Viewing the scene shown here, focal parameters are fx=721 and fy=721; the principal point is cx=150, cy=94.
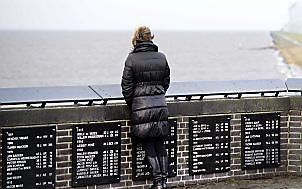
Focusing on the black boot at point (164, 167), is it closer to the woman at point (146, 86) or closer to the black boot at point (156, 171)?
the black boot at point (156, 171)

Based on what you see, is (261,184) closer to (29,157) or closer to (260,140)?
(260,140)

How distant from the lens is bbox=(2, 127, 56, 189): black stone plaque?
7.52 metres

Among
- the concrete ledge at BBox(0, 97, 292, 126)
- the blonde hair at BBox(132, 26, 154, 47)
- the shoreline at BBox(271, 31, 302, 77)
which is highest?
the shoreline at BBox(271, 31, 302, 77)

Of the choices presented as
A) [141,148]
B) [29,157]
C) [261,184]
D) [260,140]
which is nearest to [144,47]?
[141,148]

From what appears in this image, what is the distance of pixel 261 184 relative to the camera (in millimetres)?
8672

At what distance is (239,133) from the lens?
8.83 metres

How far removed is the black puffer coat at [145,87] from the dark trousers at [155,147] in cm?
18

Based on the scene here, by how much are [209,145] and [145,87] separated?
1502 millimetres

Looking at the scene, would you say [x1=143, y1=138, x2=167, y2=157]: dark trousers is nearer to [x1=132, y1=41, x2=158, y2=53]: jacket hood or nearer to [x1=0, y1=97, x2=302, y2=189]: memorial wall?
[x1=0, y1=97, x2=302, y2=189]: memorial wall

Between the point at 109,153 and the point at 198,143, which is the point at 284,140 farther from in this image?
the point at 109,153

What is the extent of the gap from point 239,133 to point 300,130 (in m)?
0.84

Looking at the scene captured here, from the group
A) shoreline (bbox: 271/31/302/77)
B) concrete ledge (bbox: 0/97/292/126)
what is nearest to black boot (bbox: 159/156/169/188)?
concrete ledge (bbox: 0/97/292/126)

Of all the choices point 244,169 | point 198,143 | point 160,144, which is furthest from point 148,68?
point 244,169

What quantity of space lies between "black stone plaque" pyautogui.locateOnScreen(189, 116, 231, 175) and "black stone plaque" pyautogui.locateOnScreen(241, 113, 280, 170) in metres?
0.24
